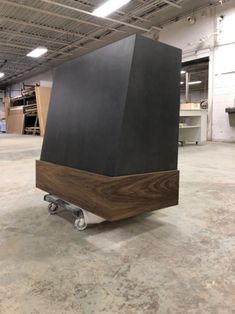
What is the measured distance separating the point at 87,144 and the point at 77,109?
249 millimetres

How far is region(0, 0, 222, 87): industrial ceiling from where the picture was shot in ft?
20.7

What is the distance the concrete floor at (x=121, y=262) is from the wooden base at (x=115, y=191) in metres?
0.14

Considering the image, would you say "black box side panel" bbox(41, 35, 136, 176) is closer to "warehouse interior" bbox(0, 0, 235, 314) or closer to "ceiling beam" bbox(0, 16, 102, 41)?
"warehouse interior" bbox(0, 0, 235, 314)

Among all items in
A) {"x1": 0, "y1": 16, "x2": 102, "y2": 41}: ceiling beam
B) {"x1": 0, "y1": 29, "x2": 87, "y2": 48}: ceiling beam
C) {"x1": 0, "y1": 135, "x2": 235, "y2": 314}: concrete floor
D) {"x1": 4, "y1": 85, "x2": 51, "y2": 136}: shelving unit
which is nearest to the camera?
{"x1": 0, "y1": 135, "x2": 235, "y2": 314}: concrete floor

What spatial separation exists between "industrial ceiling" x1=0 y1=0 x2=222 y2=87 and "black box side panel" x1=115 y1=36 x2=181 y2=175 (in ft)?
18.3

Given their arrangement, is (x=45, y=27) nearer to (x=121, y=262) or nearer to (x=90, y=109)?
(x=90, y=109)

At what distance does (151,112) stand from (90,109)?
324mm

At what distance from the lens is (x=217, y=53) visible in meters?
6.78

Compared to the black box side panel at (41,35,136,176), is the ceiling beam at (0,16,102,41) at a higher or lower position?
higher

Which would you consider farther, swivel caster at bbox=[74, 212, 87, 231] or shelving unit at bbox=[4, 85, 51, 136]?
shelving unit at bbox=[4, 85, 51, 136]

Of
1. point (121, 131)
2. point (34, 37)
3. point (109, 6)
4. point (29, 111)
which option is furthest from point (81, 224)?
point (29, 111)

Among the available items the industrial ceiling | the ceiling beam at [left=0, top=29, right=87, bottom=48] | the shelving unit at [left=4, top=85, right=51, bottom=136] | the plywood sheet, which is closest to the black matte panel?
the industrial ceiling

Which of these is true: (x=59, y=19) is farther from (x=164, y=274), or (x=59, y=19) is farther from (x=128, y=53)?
(x=164, y=274)

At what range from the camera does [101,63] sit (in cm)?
136
